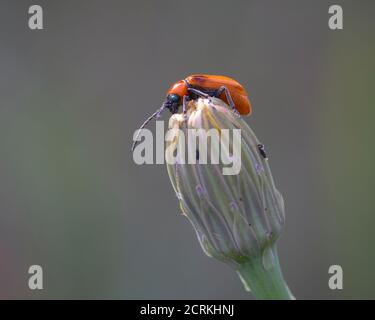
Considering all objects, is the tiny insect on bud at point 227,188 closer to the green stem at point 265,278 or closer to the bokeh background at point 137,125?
the green stem at point 265,278

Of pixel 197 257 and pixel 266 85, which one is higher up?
pixel 266 85

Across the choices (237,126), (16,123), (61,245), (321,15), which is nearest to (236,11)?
(321,15)

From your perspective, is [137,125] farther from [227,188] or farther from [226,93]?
[227,188]

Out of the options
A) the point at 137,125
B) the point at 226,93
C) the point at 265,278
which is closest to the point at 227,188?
the point at 265,278

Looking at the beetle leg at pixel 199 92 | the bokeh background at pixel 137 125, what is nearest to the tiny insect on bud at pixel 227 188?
the beetle leg at pixel 199 92

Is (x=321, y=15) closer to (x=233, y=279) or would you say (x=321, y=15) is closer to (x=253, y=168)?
(x=233, y=279)
